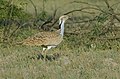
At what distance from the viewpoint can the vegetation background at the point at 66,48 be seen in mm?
8362

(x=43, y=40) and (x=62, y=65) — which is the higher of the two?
(x=43, y=40)

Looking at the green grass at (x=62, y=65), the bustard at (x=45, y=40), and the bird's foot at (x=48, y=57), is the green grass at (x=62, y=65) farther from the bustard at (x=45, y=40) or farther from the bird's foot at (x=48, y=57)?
the bustard at (x=45, y=40)

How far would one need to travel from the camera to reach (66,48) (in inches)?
479

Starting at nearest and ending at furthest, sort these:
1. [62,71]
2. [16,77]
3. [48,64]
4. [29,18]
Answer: [16,77]
[62,71]
[48,64]
[29,18]

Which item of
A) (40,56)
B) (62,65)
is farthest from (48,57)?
(62,65)

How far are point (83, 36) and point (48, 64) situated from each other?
331 cm

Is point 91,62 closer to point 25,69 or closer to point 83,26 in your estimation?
point 25,69

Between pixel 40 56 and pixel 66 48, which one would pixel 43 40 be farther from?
pixel 66 48

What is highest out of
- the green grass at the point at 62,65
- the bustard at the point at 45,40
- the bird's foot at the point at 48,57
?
the bustard at the point at 45,40

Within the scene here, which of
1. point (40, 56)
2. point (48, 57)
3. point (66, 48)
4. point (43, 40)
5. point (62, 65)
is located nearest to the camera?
point (62, 65)

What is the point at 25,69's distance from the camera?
8.71m

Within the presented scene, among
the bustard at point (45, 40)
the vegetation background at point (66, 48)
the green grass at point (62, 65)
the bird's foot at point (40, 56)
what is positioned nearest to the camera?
the green grass at point (62, 65)

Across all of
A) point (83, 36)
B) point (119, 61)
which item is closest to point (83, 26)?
point (83, 36)

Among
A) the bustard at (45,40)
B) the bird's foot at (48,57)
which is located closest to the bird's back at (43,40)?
the bustard at (45,40)
